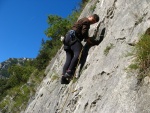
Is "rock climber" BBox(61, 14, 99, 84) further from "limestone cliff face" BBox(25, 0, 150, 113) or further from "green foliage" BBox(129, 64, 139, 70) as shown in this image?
"green foliage" BBox(129, 64, 139, 70)

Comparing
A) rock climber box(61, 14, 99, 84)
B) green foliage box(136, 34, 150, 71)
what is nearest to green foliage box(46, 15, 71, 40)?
rock climber box(61, 14, 99, 84)

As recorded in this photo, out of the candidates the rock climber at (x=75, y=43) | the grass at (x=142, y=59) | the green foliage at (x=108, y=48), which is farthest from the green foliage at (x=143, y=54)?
the rock climber at (x=75, y=43)

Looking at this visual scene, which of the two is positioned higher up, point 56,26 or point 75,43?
point 56,26

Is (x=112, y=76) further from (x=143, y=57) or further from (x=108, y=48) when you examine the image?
(x=108, y=48)

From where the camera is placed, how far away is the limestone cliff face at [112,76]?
208 inches

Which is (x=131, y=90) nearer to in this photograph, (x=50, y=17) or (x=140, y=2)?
(x=140, y=2)

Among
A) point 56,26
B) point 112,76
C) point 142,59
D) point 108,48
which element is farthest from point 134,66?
point 56,26

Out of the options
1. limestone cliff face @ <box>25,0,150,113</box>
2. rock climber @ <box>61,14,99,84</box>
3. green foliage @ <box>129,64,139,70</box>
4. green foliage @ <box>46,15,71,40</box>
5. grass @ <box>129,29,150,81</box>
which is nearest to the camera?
limestone cliff face @ <box>25,0,150,113</box>

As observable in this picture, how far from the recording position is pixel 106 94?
595cm

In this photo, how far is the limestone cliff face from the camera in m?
5.29

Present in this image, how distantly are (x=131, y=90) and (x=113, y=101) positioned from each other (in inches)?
17.9

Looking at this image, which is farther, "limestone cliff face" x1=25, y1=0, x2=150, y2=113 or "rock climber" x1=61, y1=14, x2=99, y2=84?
"rock climber" x1=61, y1=14, x2=99, y2=84

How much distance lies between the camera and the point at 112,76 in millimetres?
6277

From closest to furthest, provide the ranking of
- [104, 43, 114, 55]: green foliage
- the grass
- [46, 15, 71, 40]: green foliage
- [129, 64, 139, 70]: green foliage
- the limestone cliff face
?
the limestone cliff face → the grass → [129, 64, 139, 70]: green foliage → [104, 43, 114, 55]: green foliage → [46, 15, 71, 40]: green foliage
